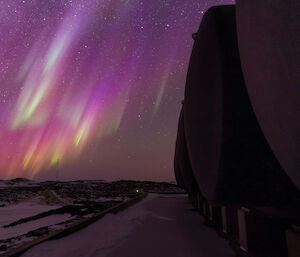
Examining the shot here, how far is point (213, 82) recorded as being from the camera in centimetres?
219

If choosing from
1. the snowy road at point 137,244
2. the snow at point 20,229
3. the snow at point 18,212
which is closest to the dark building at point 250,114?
the snowy road at point 137,244

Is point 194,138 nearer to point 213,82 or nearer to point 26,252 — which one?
point 213,82

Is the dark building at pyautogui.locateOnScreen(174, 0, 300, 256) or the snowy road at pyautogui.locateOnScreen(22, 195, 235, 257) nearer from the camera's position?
the dark building at pyautogui.locateOnScreen(174, 0, 300, 256)

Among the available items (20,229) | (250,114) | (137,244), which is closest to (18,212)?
(20,229)

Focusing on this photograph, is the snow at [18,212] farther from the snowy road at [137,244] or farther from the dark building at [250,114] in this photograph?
the dark building at [250,114]

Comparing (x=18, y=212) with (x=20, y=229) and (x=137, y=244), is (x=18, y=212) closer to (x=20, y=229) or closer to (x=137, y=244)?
(x=20, y=229)

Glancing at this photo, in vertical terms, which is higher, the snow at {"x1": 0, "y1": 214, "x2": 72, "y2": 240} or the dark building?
the dark building

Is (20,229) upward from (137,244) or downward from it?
downward

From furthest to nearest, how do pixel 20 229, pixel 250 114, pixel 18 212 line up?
pixel 18 212
pixel 20 229
pixel 250 114

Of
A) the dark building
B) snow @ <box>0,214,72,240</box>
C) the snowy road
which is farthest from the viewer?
snow @ <box>0,214,72,240</box>

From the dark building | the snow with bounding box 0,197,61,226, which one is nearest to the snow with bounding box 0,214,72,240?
the snow with bounding box 0,197,61,226

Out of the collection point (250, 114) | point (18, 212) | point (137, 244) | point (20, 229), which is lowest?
point (18, 212)

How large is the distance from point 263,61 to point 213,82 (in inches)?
32.2

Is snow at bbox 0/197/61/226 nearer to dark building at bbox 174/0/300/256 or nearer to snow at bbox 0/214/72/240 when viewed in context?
snow at bbox 0/214/72/240
